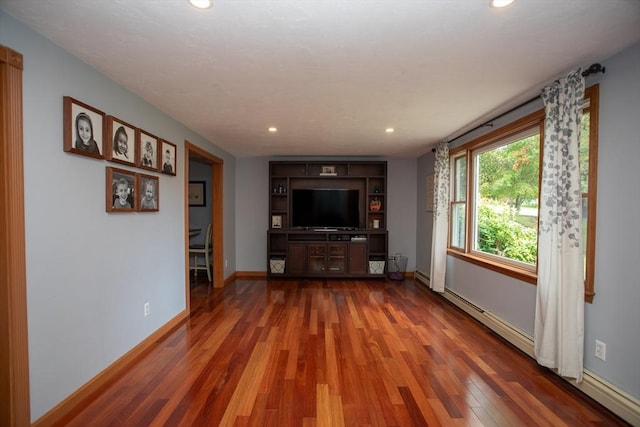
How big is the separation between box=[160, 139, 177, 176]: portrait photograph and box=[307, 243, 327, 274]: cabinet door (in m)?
2.70

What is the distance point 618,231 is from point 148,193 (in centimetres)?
362

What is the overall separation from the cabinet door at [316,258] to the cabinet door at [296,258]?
90 mm

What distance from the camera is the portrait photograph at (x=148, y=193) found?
8.31 feet

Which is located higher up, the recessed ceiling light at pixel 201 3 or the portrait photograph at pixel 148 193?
→ the recessed ceiling light at pixel 201 3

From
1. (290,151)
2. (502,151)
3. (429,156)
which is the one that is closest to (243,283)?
(290,151)

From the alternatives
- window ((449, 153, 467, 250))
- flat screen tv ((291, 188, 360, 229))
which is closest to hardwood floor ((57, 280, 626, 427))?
window ((449, 153, 467, 250))

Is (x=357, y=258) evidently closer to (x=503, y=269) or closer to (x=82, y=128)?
(x=503, y=269)

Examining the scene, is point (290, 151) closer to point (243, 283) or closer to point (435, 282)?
point (243, 283)

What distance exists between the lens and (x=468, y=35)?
1588 mm

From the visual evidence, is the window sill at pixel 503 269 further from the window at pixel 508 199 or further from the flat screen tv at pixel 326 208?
the flat screen tv at pixel 326 208

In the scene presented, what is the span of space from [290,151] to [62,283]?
141 inches

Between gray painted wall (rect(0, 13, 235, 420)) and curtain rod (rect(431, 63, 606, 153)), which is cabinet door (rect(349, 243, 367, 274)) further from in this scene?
gray painted wall (rect(0, 13, 235, 420))

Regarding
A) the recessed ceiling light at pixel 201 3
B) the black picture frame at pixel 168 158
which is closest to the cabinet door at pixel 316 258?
the black picture frame at pixel 168 158

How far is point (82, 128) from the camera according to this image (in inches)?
74.4
